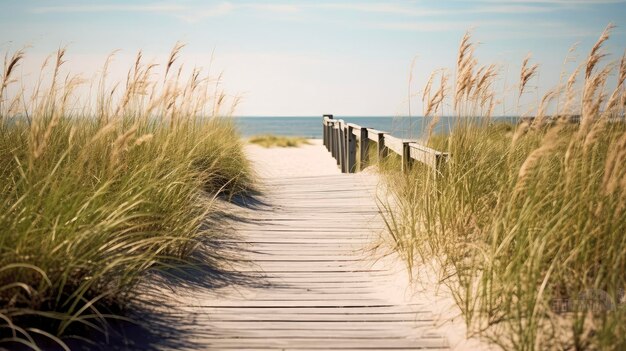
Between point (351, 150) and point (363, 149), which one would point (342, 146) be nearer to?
point (351, 150)

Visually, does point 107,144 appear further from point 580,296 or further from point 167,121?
point 580,296

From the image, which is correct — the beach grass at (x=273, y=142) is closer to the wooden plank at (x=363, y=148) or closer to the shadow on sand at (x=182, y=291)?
the wooden plank at (x=363, y=148)

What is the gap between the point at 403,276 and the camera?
13.1 ft

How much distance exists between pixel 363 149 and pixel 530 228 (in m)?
6.58

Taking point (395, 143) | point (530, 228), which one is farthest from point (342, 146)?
point (530, 228)

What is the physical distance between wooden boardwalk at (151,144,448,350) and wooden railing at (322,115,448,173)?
681 millimetres

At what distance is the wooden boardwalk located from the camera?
118 inches

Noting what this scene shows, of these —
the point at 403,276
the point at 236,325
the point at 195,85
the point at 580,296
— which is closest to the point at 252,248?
the point at 403,276

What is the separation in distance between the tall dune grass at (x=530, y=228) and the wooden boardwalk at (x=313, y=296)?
12.0 inches

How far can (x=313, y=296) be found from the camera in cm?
365

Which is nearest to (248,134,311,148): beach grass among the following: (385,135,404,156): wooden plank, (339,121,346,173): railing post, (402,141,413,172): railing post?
(339,121,346,173): railing post

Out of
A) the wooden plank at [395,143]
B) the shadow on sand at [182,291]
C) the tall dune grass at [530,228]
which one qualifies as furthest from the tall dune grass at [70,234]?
the wooden plank at [395,143]

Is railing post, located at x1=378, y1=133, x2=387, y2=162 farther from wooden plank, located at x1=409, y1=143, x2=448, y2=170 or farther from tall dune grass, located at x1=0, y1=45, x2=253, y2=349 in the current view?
tall dune grass, located at x1=0, y1=45, x2=253, y2=349

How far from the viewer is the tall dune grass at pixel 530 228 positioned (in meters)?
2.63
